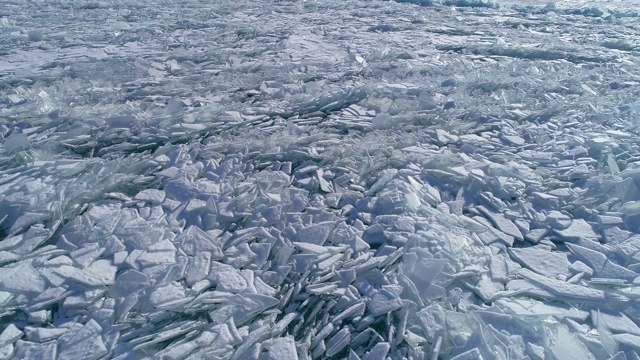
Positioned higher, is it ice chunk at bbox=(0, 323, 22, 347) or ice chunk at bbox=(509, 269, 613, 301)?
ice chunk at bbox=(509, 269, 613, 301)

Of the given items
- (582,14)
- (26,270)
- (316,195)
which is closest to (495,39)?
(582,14)

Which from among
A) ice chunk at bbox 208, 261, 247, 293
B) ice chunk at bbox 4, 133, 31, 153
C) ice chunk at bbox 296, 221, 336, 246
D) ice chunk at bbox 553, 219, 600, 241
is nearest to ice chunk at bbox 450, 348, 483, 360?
ice chunk at bbox 296, 221, 336, 246

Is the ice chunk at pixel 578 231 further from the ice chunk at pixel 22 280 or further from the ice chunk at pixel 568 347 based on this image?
the ice chunk at pixel 22 280

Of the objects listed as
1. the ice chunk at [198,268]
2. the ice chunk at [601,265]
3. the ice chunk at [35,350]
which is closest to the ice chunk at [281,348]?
the ice chunk at [198,268]

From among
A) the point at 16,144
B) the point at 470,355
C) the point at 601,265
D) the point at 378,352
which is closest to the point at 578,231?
the point at 601,265

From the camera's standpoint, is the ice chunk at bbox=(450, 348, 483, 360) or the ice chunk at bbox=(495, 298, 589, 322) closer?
the ice chunk at bbox=(450, 348, 483, 360)

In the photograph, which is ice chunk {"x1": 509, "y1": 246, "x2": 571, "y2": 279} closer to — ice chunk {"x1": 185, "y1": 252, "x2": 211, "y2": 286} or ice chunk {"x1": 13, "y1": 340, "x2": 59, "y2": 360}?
ice chunk {"x1": 185, "y1": 252, "x2": 211, "y2": 286}
